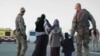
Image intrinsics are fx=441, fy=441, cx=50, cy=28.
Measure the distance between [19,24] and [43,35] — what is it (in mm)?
1836

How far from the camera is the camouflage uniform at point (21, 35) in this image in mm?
15305

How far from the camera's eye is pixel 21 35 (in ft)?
50.8

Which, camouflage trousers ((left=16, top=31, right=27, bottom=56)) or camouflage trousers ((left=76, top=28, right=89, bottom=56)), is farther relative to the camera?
camouflage trousers ((left=16, top=31, right=27, bottom=56))

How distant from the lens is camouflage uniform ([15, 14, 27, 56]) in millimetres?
15305

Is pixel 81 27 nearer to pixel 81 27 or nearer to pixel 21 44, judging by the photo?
pixel 81 27

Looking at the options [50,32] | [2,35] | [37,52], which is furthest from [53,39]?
[2,35]

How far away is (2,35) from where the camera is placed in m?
61.4

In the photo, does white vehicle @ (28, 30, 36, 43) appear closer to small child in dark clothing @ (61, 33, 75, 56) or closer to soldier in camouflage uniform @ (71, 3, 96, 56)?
small child in dark clothing @ (61, 33, 75, 56)

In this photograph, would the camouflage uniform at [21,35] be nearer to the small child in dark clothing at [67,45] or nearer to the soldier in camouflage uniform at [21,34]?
the soldier in camouflage uniform at [21,34]

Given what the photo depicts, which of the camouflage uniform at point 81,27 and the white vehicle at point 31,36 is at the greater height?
the white vehicle at point 31,36

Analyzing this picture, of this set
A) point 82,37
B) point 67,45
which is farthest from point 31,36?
point 82,37

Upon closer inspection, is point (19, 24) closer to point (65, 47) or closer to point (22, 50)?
point (22, 50)

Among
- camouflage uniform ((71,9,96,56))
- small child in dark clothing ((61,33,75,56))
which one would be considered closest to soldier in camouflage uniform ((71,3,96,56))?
camouflage uniform ((71,9,96,56))

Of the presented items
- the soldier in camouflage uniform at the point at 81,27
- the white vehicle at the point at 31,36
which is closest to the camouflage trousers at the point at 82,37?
the soldier in camouflage uniform at the point at 81,27
